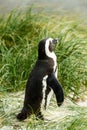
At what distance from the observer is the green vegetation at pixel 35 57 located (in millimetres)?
4984

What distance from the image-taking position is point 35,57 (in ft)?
19.3

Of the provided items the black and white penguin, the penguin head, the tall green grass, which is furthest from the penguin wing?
the tall green grass

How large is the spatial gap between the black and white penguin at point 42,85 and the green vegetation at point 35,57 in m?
0.13

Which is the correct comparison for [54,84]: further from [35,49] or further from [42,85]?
[35,49]

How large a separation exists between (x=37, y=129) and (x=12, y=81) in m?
1.10

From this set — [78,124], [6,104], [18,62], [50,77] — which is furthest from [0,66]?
[78,124]

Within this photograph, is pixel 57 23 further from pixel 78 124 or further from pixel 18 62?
pixel 78 124

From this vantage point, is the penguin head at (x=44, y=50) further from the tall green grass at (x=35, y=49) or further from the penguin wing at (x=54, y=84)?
the tall green grass at (x=35, y=49)

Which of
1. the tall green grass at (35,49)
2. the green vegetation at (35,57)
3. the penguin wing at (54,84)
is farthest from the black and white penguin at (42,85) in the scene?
the tall green grass at (35,49)

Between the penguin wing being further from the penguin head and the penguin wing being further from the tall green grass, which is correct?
the tall green grass

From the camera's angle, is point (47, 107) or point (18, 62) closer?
point (47, 107)

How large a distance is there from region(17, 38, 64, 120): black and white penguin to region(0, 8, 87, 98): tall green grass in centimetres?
58

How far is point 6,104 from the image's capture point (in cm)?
530

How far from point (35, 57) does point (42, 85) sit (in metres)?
1.06
